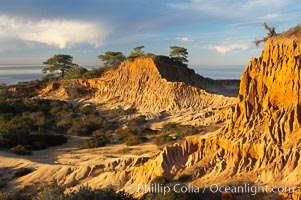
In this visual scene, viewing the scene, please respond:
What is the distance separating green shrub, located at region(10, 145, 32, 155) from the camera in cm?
2286

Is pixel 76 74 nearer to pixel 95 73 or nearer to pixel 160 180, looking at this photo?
pixel 95 73

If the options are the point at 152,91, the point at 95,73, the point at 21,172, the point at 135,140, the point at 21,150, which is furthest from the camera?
the point at 95,73

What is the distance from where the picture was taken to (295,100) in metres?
13.4

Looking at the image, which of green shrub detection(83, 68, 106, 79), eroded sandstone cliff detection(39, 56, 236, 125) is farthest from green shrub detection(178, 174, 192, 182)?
green shrub detection(83, 68, 106, 79)

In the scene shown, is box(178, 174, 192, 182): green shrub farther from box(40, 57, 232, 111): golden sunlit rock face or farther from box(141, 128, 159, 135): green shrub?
box(40, 57, 232, 111): golden sunlit rock face

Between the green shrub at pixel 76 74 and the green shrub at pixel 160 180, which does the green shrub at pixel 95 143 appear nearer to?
the green shrub at pixel 160 180

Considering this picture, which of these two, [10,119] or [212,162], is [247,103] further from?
[10,119]

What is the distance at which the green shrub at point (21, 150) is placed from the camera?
75.0 feet

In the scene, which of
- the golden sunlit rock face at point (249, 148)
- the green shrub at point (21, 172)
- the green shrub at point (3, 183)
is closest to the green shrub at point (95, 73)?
the green shrub at point (21, 172)

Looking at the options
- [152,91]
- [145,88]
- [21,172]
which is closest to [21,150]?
[21,172]

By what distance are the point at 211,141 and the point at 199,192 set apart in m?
2.98

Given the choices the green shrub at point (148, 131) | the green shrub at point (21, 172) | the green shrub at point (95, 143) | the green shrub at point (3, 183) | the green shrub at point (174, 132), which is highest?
the green shrub at point (174, 132)

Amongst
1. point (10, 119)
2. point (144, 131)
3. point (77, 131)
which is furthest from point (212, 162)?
point (10, 119)

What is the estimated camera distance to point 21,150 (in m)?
23.0
